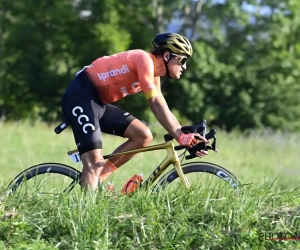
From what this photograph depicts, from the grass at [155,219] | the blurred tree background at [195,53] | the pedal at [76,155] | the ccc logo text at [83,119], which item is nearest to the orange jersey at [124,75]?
the ccc logo text at [83,119]

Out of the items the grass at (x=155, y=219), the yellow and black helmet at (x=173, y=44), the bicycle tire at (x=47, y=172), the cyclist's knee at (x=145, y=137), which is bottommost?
the grass at (x=155, y=219)

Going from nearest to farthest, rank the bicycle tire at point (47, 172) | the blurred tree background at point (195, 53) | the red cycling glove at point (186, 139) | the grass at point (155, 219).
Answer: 1. the grass at point (155, 219)
2. the red cycling glove at point (186, 139)
3. the bicycle tire at point (47, 172)
4. the blurred tree background at point (195, 53)

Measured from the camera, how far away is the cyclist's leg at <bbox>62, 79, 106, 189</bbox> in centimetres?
610

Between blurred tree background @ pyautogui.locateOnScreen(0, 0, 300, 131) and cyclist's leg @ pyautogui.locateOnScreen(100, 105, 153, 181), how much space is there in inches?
1020

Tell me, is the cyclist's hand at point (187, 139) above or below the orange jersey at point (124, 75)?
below

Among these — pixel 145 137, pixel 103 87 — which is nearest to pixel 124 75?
pixel 103 87

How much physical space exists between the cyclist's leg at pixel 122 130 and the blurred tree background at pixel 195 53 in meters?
25.9

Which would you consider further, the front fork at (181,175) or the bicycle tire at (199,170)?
the bicycle tire at (199,170)

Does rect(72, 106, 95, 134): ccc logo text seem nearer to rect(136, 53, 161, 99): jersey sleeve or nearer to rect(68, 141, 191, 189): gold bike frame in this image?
rect(68, 141, 191, 189): gold bike frame

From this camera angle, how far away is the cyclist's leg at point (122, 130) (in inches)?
251

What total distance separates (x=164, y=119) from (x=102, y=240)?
4.53ft

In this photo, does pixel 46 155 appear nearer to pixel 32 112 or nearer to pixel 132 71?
pixel 132 71

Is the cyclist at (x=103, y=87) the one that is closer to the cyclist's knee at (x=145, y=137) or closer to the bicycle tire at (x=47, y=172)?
the bicycle tire at (x=47, y=172)

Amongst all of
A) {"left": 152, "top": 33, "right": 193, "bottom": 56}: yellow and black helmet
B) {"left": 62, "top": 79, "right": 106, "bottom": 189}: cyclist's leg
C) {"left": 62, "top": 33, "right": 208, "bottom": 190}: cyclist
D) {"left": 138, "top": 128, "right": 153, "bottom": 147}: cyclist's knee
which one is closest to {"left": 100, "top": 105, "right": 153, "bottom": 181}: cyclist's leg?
{"left": 138, "top": 128, "right": 153, "bottom": 147}: cyclist's knee
